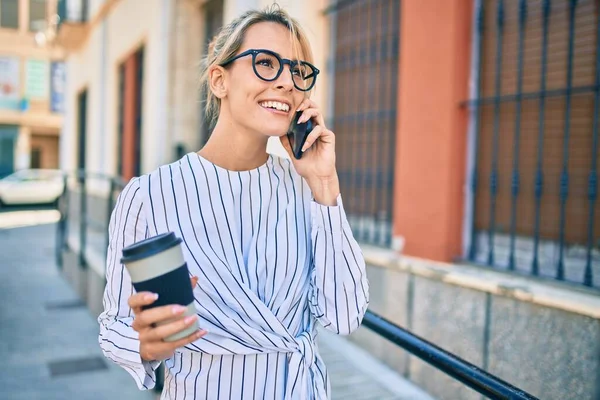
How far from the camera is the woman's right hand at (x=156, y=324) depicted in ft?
3.40

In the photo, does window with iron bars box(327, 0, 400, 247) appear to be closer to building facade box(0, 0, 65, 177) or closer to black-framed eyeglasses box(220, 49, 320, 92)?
black-framed eyeglasses box(220, 49, 320, 92)

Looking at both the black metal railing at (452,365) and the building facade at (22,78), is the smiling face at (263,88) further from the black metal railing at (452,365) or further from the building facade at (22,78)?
the building facade at (22,78)

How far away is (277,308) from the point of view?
4.33ft

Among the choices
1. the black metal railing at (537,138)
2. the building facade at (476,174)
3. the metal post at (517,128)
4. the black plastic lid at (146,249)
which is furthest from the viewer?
the metal post at (517,128)

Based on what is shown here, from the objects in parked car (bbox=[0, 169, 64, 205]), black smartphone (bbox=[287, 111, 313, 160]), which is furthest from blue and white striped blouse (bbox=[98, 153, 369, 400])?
parked car (bbox=[0, 169, 64, 205])

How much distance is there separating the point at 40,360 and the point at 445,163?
3.73 metres

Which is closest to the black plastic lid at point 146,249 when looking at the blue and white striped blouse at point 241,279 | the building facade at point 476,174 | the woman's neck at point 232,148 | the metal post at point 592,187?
the blue and white striped blouse at point 241,279

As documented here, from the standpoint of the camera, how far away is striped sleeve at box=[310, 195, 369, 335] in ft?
4.33

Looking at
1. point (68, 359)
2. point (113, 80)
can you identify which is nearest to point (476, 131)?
point (68, 359)

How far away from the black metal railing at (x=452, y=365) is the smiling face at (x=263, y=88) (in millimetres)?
838

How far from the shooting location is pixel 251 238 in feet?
4.44

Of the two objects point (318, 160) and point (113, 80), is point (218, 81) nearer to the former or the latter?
point (318, 160)

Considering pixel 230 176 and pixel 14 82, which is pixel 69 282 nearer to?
pixel 230 176

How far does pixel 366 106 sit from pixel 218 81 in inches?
135
